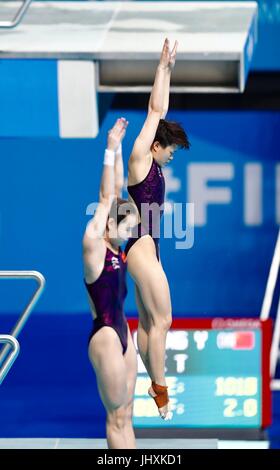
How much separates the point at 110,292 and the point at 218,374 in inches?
113

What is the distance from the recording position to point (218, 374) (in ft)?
36.8

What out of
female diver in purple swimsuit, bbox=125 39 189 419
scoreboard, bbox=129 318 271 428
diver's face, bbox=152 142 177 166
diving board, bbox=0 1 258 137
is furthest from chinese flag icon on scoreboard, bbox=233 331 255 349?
diver's face, bbox=152 142 177 166

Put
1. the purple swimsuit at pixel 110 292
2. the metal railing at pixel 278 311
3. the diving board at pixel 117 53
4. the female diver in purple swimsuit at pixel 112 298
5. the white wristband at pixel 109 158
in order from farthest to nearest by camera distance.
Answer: the metal railing at pixel 278 311 → the diving board at pixel 117 53 → the purple swimsuit at pixel 110 292 → the female diver in purple swimsuit at pixel 112 298 → the white wristband at pixel 109 158

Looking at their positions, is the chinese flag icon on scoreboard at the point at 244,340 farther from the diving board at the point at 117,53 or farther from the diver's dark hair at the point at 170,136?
the diver's dark hair at the point at 170,136

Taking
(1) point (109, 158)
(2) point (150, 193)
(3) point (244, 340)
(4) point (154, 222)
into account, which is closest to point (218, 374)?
(3) point (244, 340)

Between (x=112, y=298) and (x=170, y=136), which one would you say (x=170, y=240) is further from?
(x=112, y=298)

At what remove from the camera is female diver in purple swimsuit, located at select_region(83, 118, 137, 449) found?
27.3ft

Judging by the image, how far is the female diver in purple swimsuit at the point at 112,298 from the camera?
833 centimetres

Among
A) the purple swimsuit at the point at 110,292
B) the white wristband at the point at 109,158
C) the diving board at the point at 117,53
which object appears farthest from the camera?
the diving board at the point at 117,53

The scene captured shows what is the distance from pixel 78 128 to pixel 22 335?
3149mm

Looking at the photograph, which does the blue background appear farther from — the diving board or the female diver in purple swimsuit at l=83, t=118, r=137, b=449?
the female diver in purple swimsuit at l=83, t=118, r=137, b=449

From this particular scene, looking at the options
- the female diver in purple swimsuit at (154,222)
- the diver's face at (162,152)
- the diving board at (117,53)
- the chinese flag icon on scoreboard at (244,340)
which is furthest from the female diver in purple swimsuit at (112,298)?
the chinese flag icon on scoreboard at (244,340)

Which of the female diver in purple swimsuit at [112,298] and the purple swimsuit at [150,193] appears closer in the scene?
the female diver in purple swimsuit at [112,298]

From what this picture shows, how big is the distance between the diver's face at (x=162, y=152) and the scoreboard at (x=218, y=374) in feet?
8.48
